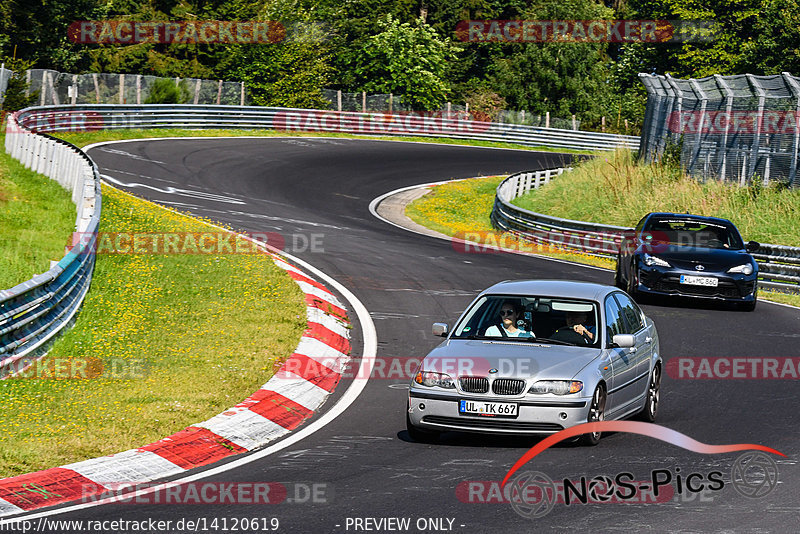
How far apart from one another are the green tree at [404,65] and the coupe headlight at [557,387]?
203 ft

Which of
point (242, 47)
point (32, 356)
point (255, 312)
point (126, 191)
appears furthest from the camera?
point (242, 47)

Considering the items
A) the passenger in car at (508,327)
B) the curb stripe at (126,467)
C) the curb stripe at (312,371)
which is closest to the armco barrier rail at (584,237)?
the curb stripe at (312,371)

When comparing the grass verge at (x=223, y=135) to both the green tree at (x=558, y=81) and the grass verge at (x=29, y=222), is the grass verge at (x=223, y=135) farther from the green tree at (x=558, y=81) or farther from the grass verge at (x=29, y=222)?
the green tree at (x=558, y=81)

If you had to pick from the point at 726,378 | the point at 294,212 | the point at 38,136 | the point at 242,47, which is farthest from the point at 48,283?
the point at 242,47

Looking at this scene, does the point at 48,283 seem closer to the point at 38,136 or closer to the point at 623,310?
the point at 623,310

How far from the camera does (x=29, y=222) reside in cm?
1906

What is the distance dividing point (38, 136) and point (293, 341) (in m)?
14.2

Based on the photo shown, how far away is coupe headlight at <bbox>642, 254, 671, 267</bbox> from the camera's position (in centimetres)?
1833

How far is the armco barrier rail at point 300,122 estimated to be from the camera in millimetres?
40906

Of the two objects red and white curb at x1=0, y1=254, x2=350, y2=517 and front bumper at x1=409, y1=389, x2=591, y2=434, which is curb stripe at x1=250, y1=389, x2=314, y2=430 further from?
front bumper at x1=409, y1=389, x2=591, y2=434

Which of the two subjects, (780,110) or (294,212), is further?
(294,212)

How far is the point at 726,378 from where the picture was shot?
12938mm

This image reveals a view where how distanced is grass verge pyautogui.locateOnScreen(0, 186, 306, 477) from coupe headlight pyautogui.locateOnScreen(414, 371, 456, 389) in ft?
6.99

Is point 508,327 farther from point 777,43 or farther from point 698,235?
point 777,43
